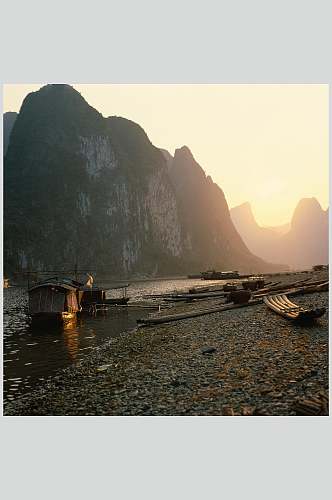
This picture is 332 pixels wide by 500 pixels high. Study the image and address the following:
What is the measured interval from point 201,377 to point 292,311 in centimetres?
1165

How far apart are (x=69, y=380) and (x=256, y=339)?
9.08m

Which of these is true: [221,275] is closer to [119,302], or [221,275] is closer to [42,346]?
[119,302]

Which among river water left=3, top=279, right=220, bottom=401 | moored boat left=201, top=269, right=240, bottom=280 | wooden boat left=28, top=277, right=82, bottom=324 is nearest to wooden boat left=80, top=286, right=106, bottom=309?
river water left=3, top=279, right=220, bottom=401

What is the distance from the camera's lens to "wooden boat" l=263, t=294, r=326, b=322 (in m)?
19.6

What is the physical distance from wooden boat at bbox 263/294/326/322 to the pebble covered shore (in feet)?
1.67

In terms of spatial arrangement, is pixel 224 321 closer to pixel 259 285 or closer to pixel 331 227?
pixel 331 227

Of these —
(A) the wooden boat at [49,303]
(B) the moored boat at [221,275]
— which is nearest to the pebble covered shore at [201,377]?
(A) the wooden boat at [49,303]

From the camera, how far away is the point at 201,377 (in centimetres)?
1339

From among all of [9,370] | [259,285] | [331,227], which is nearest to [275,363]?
[331,227]

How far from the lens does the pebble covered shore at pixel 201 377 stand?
10.9 metres

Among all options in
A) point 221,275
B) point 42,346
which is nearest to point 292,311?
point 42,346

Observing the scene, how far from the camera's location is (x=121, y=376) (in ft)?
51.0

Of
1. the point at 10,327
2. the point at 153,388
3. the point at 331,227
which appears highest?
the point at 331,227

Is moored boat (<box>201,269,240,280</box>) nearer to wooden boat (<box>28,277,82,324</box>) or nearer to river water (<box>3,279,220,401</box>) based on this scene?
river water (<box>3,279,220,401</box>)
